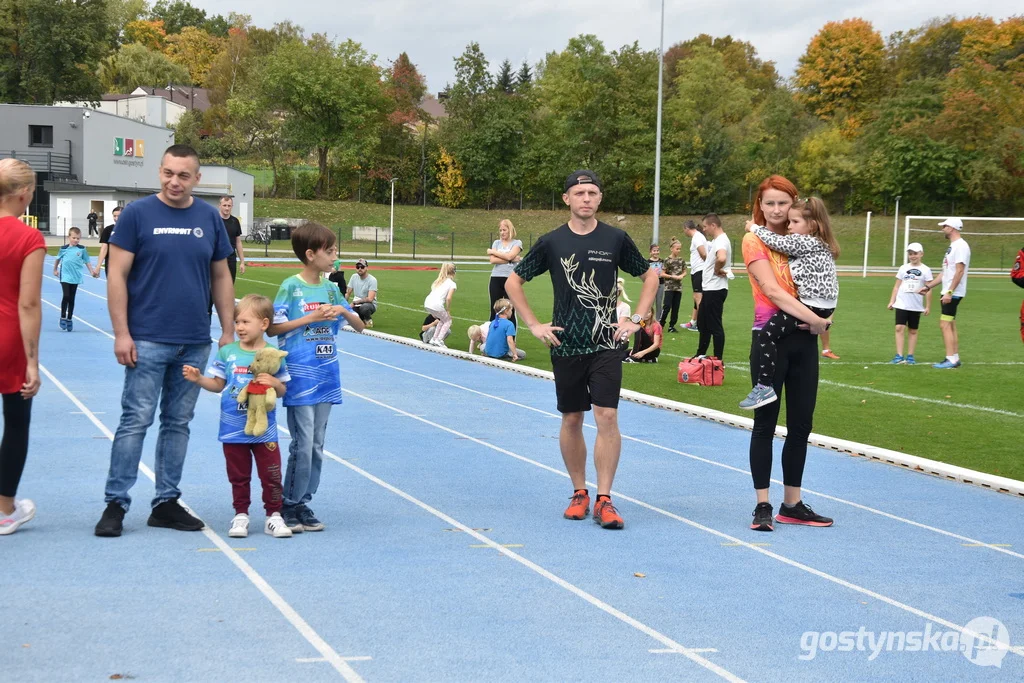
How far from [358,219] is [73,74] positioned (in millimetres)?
25397

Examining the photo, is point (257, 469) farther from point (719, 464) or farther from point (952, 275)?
point (952, 275)

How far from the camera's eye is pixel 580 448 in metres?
7.05

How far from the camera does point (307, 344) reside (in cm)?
641

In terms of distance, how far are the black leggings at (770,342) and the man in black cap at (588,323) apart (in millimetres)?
678

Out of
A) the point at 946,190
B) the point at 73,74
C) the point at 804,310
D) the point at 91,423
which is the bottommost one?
the point at 91,423

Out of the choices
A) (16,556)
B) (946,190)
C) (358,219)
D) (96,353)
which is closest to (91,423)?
(16,556)

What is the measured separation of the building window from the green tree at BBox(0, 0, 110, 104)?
21.8 meters

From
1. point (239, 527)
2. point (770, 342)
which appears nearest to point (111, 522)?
point (239, 527)

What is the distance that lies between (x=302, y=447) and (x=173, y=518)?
78 cm

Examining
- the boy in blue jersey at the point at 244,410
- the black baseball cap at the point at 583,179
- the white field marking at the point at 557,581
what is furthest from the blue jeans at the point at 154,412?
the black baseball cap at the point at 583,179

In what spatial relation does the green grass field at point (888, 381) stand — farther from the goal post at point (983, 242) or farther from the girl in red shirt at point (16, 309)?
the goal post at point (983, 242)

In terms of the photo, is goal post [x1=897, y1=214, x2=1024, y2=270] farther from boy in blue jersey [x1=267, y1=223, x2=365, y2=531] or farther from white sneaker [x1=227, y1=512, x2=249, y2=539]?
white sneaker [x1=227, y1=512, x2=249, y2=539]

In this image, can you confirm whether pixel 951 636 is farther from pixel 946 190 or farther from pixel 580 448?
pixel 946 190

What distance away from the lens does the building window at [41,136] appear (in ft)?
220
